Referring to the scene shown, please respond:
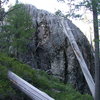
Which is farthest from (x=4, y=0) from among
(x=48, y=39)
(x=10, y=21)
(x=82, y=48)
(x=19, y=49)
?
(x=82, y=48)

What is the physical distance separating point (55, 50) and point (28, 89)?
53.1ft

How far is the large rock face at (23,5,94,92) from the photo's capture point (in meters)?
23.1

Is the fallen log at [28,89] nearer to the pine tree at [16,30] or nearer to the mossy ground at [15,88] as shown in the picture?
the mossy ground at [15,88]

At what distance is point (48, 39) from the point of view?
24.5 meters

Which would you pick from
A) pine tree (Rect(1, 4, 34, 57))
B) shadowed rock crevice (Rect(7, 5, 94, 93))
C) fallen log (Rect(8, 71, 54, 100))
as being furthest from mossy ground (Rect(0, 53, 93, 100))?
shadowed rock crevice (Rect(7, 5, 94, 93))

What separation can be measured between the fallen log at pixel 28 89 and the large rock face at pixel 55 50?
1418cm

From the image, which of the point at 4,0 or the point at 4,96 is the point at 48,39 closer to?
the point at 4,0

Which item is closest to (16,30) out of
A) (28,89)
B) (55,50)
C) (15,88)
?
(55,50)

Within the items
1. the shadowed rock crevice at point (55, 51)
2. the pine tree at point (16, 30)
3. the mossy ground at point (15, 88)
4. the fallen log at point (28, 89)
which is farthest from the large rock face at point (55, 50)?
the fallen log at point (28, 89)

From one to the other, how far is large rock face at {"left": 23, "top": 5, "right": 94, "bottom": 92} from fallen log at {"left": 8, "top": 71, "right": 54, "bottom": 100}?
14.2 meters

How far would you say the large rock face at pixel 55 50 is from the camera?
23.1m

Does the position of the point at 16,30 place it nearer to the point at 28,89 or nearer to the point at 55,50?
the point at 55,50

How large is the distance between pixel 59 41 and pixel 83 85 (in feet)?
14.7

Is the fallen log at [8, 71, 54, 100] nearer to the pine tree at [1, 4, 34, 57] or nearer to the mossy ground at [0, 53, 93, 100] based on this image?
the mossy ground at [0, 53, 93, 100]
